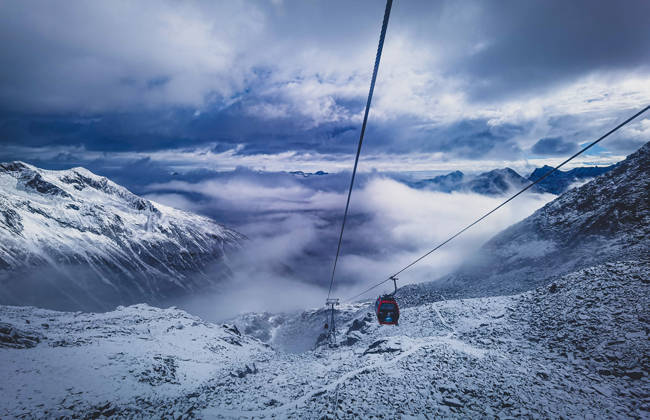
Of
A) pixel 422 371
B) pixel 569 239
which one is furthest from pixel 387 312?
pixel 569 239

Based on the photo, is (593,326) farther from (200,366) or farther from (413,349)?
(200,366)

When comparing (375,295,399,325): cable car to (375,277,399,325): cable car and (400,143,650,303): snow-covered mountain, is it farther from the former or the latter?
(400,143,650,303): snow-covered mountain

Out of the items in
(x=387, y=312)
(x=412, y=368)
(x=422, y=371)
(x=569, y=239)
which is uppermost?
(x=387, y=312)

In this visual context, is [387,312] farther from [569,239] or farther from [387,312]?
[569,239]

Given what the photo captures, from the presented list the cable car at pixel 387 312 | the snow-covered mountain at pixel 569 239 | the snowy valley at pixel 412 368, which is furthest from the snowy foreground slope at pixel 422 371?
the snow-covered mountain at pixel 569 239

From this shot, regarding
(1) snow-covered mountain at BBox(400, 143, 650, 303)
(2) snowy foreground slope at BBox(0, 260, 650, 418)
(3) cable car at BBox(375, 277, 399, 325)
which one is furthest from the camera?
(1) snow-covered mountain at BBox(400, 143, 650, 303)

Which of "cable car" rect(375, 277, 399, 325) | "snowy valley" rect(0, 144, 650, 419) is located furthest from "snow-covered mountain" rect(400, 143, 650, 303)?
"cable car" rect(375, 277, 399, 325)
